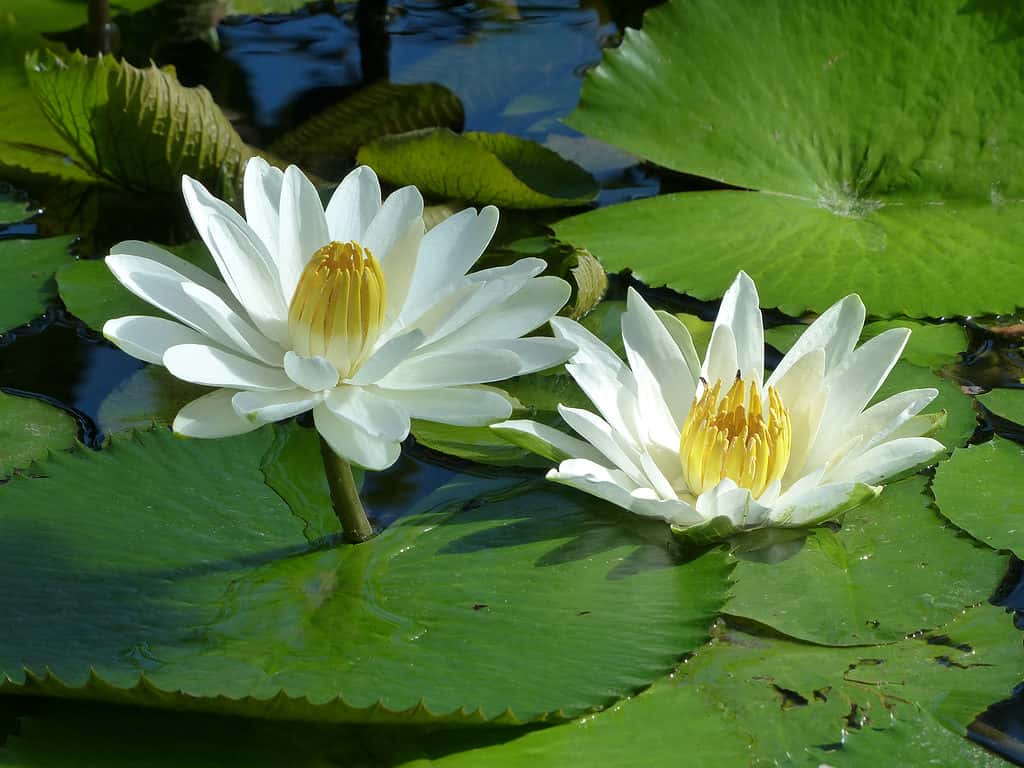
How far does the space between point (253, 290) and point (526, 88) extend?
2038 mm

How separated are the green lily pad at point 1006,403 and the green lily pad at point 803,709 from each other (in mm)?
510

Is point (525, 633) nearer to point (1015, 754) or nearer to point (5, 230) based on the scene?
point (1015, 754)

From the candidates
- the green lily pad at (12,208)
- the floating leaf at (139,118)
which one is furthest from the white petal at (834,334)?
the green lily pad at (12,208)

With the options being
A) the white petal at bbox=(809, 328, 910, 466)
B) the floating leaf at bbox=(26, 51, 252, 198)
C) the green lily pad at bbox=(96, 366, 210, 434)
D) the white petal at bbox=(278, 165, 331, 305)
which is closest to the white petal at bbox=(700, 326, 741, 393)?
the white petal at bbox=(809, 328, 910, 466)

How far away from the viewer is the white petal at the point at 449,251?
1452mm

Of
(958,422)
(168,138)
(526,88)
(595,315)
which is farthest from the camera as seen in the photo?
(526,88)

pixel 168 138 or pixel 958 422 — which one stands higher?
pixel 168 138

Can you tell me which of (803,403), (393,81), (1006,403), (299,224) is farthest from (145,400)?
(393,81)

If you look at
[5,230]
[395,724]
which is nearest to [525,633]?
[395,724]

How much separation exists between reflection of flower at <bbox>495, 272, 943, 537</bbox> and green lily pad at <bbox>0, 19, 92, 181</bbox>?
5.58 ft

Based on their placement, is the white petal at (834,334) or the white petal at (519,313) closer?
the white petal at (519,313)

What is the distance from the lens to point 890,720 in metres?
1.34

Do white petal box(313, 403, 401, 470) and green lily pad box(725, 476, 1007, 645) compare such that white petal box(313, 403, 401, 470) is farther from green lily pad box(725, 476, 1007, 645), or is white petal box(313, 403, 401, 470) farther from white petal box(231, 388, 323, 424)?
green lily pad box(725, 476, 1007, 645)

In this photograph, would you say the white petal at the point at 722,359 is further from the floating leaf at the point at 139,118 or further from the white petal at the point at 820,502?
the floating leaf at the point at 139,118
